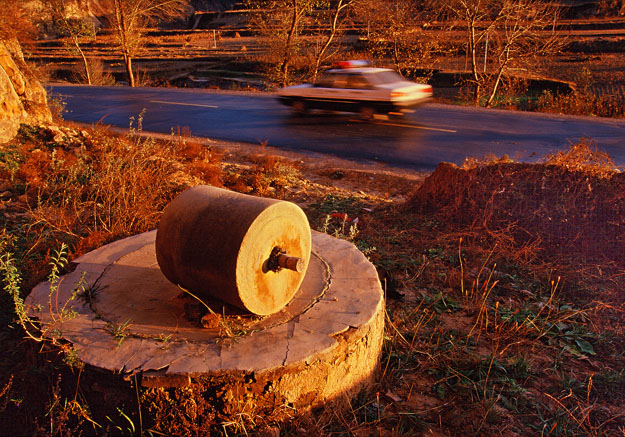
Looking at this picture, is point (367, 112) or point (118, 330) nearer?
point (118, 330)

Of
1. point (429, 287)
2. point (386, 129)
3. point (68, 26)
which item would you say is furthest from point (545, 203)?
point (68, 26)

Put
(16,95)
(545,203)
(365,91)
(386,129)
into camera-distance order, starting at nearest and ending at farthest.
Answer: (545,203) → (16,95) → (386,129) → (365,91)

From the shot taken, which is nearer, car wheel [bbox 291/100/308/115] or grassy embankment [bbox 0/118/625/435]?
grassy embankment [bbox 0/118/625/435]

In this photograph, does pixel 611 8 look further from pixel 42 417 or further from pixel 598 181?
pixel 42 417

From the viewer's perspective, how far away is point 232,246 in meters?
3.19

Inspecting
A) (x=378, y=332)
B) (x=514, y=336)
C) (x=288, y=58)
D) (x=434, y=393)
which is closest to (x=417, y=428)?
(x=434, y=393)

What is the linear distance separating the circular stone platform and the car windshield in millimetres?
10704

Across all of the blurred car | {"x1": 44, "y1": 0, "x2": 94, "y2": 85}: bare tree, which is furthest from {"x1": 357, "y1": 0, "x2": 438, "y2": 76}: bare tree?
{"x1": 44, "y1": 0, "x2": 94, "y2": 85}: bare tree

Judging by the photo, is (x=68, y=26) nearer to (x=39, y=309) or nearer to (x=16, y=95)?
(x=16, y=95)

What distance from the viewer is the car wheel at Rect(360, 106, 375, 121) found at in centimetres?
1433

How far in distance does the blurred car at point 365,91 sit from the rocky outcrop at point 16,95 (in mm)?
7733

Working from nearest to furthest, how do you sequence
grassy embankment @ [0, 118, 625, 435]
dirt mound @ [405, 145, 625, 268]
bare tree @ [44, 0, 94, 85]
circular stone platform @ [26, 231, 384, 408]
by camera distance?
circular stone platform @ [26, 231, 384, 408]
grassy embankment @ [0, 118, 625, 435]
dirt mound @ [405, 145, 625, 268]
bare tree @ [44, 0, 94, 85]

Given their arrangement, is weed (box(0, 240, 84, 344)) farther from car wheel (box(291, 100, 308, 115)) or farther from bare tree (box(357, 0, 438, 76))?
bare tree (box(357, 0, 438, 76))

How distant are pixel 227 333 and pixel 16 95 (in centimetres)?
892
